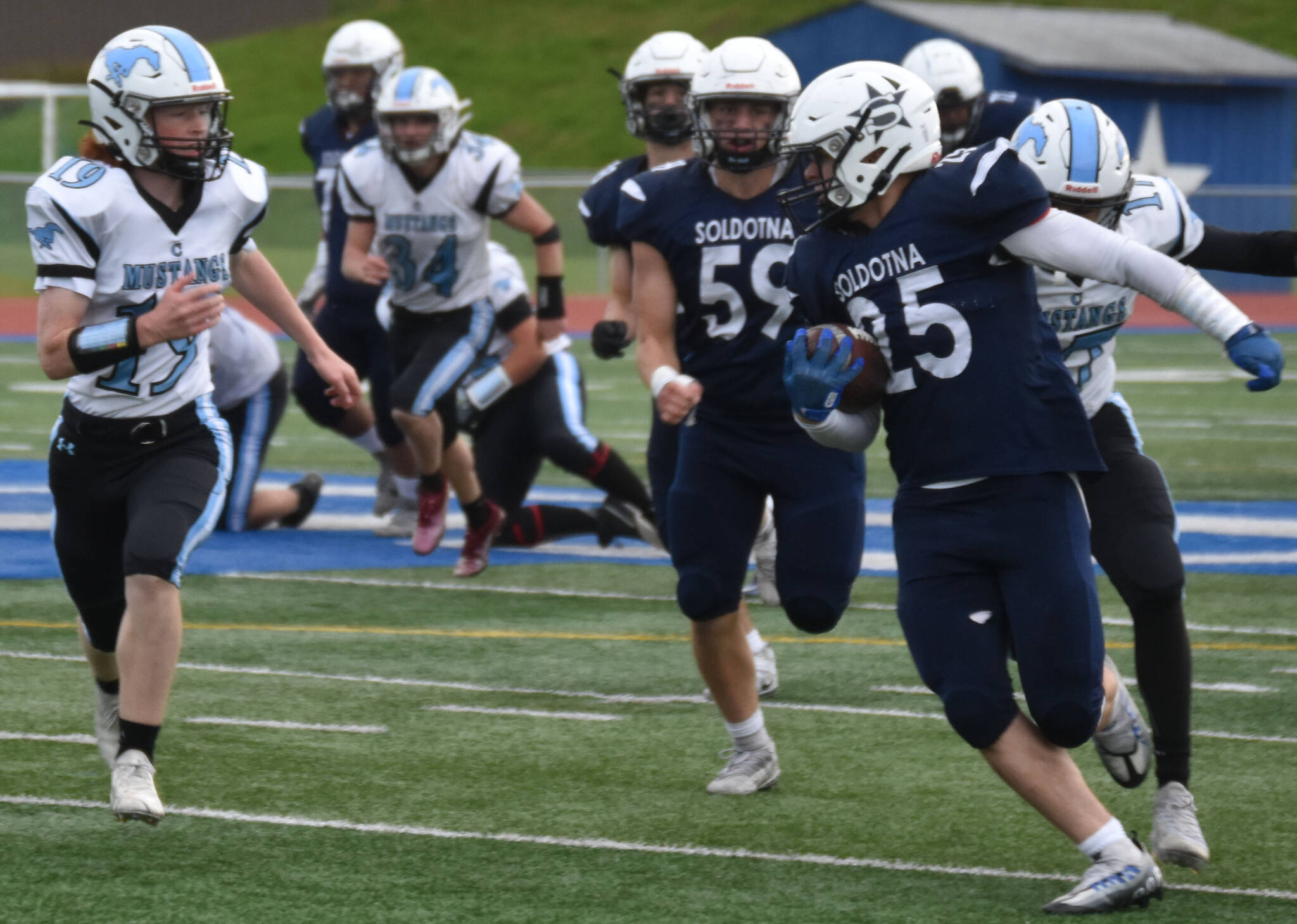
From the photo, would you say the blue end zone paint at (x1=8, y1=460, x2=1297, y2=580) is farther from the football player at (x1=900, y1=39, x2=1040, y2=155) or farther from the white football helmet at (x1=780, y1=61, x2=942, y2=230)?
the white football helmet at (x1=780, y1=61, x2=942, y2=230)

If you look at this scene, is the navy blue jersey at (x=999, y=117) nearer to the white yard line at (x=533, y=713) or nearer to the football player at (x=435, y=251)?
A: the football player at (x=435, y=251)

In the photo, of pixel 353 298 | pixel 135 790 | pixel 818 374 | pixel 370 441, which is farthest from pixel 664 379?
pixel 370 441

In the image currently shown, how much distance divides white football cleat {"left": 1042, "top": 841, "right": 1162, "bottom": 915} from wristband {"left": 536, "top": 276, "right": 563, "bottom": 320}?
4.87 meters

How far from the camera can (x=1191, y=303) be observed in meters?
3.91

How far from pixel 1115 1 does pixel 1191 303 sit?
5305cm

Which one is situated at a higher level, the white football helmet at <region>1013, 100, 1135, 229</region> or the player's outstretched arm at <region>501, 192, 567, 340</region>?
the white football helmet at <region>1013, 100, 1135, 229</region>

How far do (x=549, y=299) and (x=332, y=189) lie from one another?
1.69 m

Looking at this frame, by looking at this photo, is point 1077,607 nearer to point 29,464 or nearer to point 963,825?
point 963,825

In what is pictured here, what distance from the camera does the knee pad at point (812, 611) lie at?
502 cm

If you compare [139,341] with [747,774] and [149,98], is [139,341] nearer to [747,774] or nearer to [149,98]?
[149,98]

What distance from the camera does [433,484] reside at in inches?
330

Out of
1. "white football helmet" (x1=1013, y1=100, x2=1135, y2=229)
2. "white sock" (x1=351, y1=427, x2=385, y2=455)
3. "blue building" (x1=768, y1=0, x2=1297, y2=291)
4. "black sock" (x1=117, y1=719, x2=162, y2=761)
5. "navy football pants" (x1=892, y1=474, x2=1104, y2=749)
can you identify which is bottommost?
"blue building" (x1=768, y1=0, x2=1297, y2=291)

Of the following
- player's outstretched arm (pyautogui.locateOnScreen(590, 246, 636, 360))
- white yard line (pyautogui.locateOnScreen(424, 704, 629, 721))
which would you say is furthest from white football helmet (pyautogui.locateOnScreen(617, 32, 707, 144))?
white yard line (pyautogui.locateOnScreen(424, 704, 629, 721))

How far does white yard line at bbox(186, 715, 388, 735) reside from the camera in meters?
5.58
